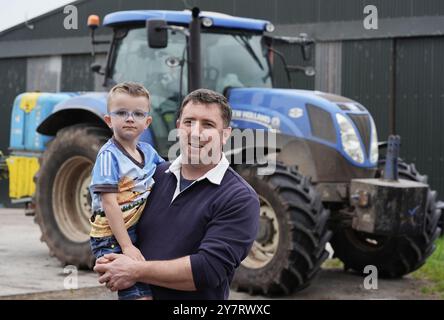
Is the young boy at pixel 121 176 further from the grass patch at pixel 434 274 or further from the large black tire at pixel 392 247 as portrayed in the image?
the large black tire at pixel 392 247

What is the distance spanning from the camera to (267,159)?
8.06 metres

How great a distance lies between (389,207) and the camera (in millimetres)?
7613

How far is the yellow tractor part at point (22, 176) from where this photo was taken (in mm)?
10578

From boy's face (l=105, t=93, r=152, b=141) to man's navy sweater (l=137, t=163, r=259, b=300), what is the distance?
14.4 inches

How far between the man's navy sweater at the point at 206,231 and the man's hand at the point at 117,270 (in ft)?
0.36

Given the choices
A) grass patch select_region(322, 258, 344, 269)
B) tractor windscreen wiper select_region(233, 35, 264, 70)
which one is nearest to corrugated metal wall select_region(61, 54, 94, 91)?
grass patch select_region(322, 258, 344, 269)

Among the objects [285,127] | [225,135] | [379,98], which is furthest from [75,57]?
[225,135]

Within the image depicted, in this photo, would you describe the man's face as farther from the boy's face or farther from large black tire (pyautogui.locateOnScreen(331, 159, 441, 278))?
large black tire (pyautogui.locateOnScreen(331, 159, 441, 278))

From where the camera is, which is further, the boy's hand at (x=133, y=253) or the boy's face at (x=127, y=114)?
the boy's face at (x=127, y=114)

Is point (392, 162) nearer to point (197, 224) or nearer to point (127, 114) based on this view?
point (127, 114)

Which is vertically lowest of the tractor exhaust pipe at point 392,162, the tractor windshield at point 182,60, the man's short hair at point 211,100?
the tractor exhaust pipe at point 392,162

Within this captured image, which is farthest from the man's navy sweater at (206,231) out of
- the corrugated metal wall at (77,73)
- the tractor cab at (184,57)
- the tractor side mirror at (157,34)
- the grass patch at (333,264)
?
the corrugated metal wall at (77,73)

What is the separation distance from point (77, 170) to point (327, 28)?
682 centimetres

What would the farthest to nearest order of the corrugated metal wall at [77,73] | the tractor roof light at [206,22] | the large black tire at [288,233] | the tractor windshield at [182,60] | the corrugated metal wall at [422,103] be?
the corrugated metal wall at [77,73] < the corrugated metal wall at [422,103] < the tractor windshield at [182,60] < the tractor roof light at [206,22] < the large black tire at [288,233]
